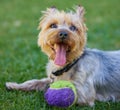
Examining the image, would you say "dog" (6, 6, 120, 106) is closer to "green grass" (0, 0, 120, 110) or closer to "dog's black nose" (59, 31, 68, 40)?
"dog's black nose" (59, 31, 68, 40)

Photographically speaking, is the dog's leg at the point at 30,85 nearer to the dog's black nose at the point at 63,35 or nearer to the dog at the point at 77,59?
the dog at the point at 77,59

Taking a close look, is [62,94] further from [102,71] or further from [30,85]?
[30,85]

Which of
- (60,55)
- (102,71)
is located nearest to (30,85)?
(60,55)

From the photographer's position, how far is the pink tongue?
5.58 metres

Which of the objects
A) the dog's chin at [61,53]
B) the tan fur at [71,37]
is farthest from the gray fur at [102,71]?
the dog's chin at [61,53]

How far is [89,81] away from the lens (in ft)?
19.0

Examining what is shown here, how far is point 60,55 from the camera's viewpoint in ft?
18.3

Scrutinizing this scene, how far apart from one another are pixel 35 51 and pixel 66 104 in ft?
11.4

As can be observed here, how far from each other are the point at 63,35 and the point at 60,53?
0.26 meters

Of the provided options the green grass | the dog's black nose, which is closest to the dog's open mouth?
the dog's black nose

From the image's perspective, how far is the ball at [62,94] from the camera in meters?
5.36

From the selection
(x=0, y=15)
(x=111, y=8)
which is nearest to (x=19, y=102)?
(x=0, y=15)

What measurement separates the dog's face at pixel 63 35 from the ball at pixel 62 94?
315mm

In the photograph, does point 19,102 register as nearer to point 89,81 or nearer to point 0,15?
point 89,81
